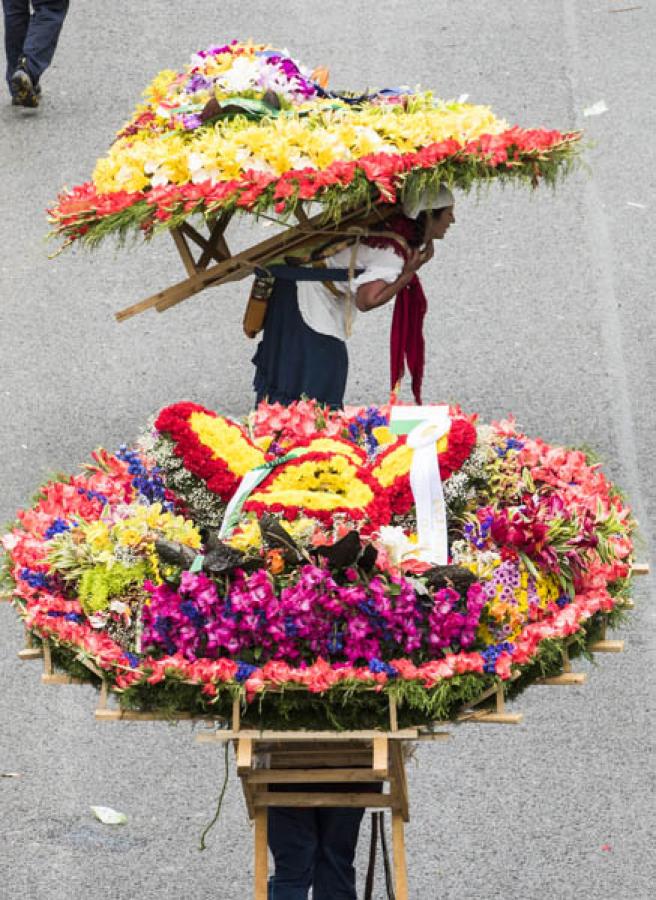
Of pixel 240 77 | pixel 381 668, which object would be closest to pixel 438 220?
pixel 240 77

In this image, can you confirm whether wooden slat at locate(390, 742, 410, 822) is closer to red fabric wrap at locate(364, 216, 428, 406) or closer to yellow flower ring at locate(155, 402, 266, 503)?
yellow flower ring at locate(155, 402, 266, 503)

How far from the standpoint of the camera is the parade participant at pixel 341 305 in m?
5.86

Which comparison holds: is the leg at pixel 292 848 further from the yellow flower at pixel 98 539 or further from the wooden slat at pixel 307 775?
the yellow flower at pixel 98 539

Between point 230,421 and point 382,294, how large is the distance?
58.7 inches

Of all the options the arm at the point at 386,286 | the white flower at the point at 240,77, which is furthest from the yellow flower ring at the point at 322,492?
the white flower at the point at 240,77

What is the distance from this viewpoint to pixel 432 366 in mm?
8336

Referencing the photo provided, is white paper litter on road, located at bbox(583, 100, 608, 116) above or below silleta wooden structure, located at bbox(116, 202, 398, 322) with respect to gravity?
above

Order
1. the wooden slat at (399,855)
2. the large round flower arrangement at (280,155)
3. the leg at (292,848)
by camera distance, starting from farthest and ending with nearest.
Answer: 1. the large round flower arrangement at (280,155)
2. the leg at (292,848)
3. the wooden slat at (399,855)

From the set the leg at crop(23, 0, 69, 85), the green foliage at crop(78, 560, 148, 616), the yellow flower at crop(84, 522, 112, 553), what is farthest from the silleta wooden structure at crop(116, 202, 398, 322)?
the leg at crop(23, 0, 69, 85)

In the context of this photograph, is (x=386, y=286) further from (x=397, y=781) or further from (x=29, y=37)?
(x=29, y=37)

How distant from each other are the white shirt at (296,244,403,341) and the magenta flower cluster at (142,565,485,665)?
7.18 ft

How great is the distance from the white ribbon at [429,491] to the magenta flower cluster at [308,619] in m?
0.21

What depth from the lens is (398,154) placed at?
5.20m

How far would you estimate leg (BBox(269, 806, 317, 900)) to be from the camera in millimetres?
4488
